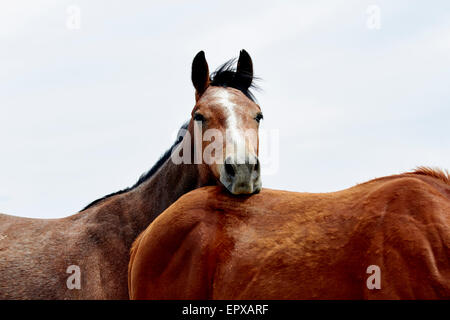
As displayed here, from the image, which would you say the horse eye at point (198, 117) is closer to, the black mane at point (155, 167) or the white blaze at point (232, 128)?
the white blaze at point (232, 128)

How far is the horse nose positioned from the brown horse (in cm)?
17

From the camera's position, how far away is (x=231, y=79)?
7180mm

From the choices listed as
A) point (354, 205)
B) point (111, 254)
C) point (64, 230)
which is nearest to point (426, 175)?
point (354, 205)

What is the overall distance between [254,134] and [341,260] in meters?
2.34

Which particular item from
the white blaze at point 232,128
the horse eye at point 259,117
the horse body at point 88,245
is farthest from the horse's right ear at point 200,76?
the horse body at point 88,245

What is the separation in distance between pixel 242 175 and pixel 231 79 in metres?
2.35

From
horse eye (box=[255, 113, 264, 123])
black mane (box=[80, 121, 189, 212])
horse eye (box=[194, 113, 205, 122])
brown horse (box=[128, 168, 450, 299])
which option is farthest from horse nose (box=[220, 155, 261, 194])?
black mane (box=[80, 121, 189, 212])

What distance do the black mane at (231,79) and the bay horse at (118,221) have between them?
0.04ft

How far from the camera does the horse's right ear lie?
7.16 metres

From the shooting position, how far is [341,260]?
4207 millimetres

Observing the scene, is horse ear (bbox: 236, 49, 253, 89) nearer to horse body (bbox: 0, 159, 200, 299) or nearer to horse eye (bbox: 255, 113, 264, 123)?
horse eye (bbox: 255, 113, 264, 123)

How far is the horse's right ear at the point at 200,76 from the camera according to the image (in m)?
7.16

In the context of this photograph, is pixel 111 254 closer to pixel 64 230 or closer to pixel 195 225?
pixel 64 230

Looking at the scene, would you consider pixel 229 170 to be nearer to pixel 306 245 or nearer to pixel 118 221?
pixel 306 245
